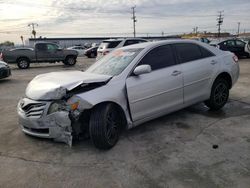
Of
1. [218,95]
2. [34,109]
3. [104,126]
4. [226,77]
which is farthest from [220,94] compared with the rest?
[34,109]

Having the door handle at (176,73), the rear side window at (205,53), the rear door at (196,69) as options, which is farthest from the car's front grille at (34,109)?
the rear side window at (205,53)

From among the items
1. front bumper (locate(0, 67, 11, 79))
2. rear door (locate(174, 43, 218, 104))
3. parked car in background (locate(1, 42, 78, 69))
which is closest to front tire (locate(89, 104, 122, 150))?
rear door (locate(174, 43, 218, 104))

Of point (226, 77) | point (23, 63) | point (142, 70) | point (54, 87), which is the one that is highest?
point (142, 70)

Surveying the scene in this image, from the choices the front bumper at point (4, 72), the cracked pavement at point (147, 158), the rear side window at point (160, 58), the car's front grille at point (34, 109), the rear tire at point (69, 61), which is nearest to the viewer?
the cracked pavement at point (147, 158)

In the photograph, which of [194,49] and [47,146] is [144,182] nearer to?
[47,146]

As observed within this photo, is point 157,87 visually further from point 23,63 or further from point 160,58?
point 23,63

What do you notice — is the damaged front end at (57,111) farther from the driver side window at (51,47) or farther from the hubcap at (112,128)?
the driver side window at (51,47)

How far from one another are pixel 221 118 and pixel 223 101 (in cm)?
68

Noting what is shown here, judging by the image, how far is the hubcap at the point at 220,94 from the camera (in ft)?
17.0

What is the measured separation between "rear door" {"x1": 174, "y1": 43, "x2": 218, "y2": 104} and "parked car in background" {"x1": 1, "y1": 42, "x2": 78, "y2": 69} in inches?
565

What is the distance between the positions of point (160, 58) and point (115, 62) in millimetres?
825

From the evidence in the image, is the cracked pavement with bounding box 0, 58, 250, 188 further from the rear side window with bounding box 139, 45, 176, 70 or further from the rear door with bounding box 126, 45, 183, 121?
the rear side window with bounding box 139, 45, 176, 70

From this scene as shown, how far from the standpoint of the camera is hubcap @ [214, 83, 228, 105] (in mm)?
5195

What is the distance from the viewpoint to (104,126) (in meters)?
3.45
